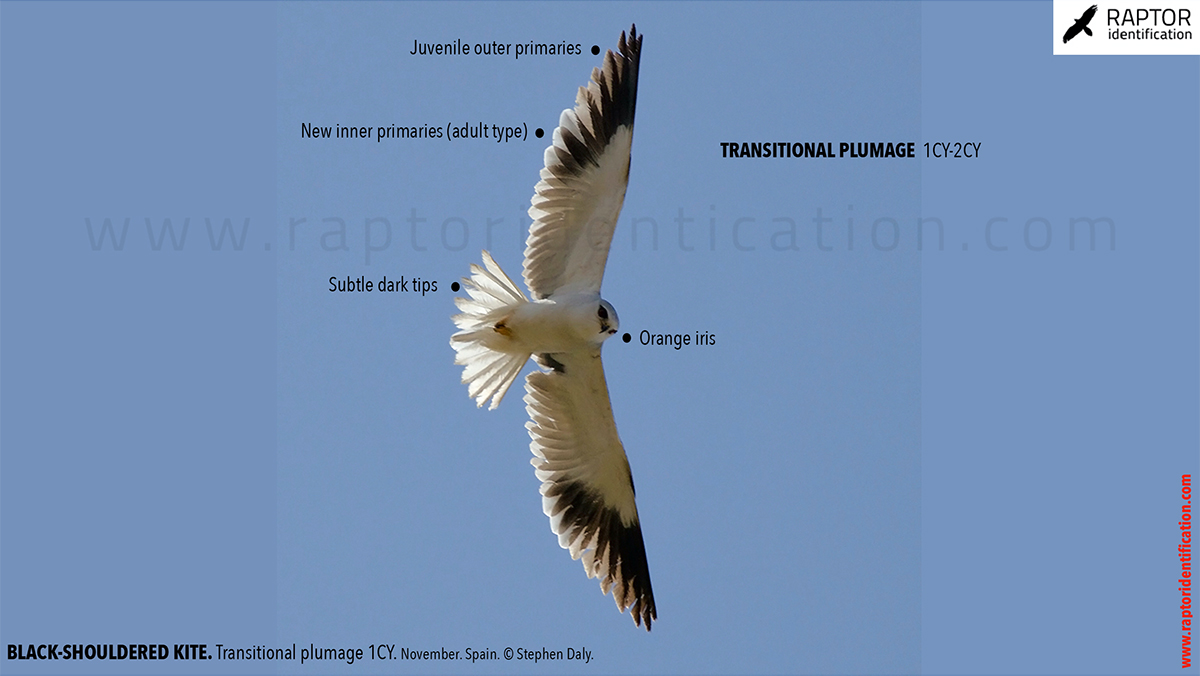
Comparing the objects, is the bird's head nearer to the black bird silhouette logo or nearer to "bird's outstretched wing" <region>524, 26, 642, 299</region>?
"bird's outstretched wing" <region>524, 26, 642, 299</region>

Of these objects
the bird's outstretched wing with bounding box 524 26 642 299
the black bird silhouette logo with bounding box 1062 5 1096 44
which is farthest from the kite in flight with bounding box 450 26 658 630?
the black bird silhouette logo with bounding box 1062 5 1096 44

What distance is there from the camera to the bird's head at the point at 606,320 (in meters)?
5.88

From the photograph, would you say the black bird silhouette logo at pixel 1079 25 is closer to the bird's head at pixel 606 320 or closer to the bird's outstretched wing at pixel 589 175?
the bird's outstretched wing at pixel 589 175

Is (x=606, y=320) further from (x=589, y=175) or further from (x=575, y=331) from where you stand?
(x=589, y=175)

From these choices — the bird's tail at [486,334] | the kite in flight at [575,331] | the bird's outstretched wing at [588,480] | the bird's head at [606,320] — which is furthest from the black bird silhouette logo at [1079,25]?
the bird's tail at [486,334]

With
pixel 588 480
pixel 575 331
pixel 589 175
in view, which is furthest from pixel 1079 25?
pixel 588 480

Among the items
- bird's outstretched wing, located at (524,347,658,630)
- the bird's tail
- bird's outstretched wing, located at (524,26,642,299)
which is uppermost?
bird's outstretched wing, located at (524,26,642,299)

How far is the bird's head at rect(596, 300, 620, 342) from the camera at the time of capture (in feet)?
19.3

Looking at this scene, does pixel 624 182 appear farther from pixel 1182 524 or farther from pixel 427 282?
pixel 1182 524

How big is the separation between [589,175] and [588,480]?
4.29ft

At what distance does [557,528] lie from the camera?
20.5 feet

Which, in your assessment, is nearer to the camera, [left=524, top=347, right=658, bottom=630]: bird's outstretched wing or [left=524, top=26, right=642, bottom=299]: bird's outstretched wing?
[left=524, top=26, right=642, bottom=299]: bird's outstretched wing

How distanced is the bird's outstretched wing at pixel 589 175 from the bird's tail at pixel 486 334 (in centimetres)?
20

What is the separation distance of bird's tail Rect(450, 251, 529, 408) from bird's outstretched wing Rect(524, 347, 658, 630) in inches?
6.3
